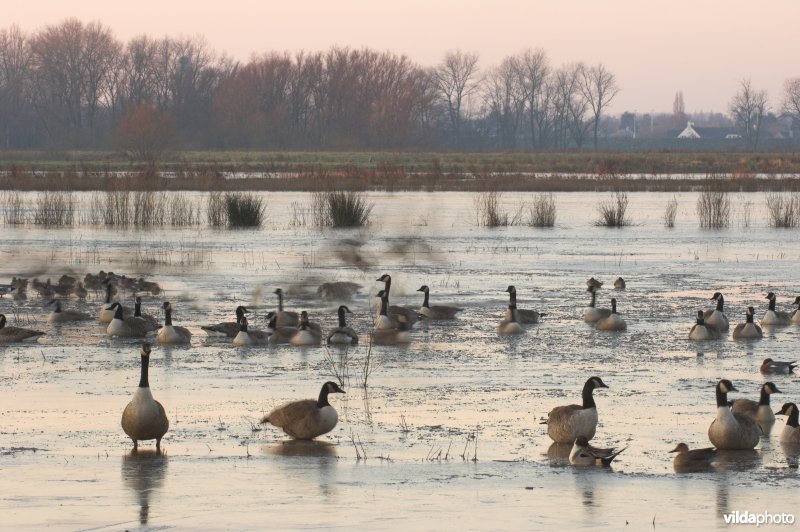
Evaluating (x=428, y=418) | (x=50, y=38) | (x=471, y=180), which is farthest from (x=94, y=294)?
(x=50, y=38)

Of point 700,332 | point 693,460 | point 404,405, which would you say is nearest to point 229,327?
point 404,405

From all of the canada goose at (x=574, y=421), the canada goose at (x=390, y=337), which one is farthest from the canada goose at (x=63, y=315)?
the canada goose at (x=574, y=421)

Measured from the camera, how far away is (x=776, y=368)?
12.6m

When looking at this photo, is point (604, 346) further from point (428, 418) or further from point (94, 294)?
point (94, 294)

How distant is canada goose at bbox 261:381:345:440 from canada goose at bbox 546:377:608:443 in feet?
5.56

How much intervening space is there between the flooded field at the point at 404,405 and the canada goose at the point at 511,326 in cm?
14

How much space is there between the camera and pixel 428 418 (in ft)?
34.9

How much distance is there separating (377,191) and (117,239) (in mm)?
18737

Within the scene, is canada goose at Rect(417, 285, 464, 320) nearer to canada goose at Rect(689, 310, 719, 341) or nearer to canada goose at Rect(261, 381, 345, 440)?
canada goose at Rect(689, 310, 719, 341)

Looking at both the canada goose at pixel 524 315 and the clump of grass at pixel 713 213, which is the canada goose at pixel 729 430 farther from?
the clump of grass at pixel 713 213

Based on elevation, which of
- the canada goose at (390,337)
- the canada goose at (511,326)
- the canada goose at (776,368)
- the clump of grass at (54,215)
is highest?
the clump of grass at (54,215)

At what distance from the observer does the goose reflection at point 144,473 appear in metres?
8.05

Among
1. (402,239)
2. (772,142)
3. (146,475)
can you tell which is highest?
(772,142)

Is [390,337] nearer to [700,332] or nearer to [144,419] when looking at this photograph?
[700,332]
